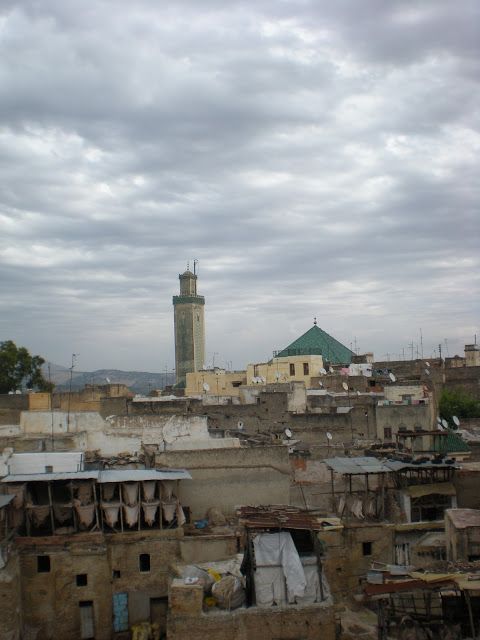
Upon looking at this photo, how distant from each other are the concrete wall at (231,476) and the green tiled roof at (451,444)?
625cm

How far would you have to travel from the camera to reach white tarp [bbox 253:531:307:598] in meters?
14.9

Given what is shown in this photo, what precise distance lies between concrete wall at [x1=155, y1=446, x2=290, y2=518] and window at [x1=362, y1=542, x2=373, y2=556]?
297 cm

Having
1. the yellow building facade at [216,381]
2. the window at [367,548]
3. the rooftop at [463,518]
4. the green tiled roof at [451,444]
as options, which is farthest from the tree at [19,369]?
the rooftop at [463,518]

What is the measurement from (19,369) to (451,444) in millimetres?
26473

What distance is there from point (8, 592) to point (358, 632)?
6.96 m

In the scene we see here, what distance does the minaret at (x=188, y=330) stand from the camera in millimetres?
70750

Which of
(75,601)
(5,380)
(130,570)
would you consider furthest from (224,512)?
(5,380)

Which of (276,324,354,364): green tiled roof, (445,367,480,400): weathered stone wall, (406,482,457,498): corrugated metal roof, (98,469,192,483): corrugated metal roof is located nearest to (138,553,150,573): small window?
(98,469,192,483): corrugated metal roof

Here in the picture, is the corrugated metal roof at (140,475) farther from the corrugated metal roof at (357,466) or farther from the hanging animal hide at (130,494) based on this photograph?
the corrugated metal roof at (357,466)

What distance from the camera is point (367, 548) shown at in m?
17.1

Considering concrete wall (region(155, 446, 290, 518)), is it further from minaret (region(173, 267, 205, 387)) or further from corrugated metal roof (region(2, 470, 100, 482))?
minaret (region(173, 267, 205, 387))

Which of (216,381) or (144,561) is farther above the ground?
(216,381)

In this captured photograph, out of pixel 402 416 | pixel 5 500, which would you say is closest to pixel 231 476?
pixel 5 500

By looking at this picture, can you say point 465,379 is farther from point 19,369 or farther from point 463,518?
point 463,518
